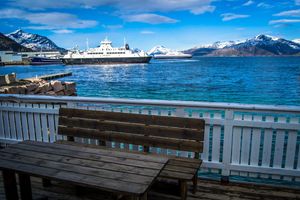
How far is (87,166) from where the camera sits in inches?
69.2

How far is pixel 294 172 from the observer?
2.64 metres

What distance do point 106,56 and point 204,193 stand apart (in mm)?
77266

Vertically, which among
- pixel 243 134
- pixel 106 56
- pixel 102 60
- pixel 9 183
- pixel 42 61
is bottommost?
pixel 9 183

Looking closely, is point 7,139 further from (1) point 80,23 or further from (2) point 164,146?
(1) point 80,23

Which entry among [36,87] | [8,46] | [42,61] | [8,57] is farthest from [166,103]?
[8,46]

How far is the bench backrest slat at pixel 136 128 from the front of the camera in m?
2.40

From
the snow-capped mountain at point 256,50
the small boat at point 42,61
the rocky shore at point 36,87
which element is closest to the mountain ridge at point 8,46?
the small boat at point 42,61

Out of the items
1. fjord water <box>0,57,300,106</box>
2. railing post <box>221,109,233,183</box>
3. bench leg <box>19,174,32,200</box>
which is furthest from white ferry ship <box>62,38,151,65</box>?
bench leg <box>19,174,32,200</box>

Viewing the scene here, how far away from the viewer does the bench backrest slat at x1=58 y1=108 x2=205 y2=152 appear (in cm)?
240

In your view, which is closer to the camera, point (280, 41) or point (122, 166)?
point (122, 166)

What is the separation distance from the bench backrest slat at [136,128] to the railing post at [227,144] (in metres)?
0.42

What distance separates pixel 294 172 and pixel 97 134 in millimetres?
2284

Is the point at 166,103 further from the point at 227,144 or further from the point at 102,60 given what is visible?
the point at 102,60

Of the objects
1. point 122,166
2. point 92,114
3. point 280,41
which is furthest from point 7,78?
point 280,41
